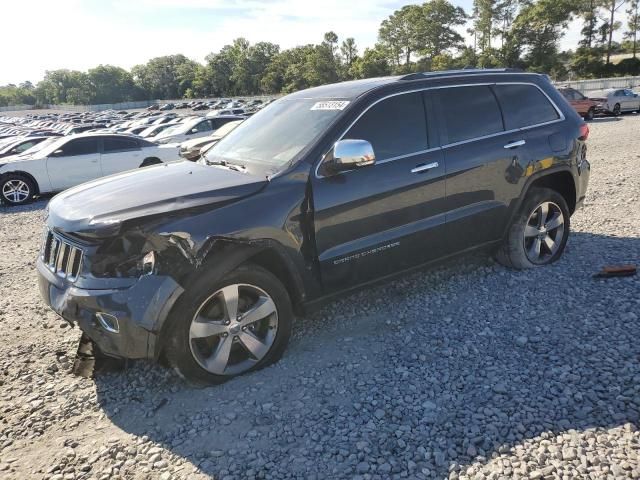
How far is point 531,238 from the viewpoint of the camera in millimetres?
4961

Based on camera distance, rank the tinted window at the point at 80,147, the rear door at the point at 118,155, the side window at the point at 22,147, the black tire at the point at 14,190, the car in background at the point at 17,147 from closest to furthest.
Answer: the black tire at the point at 14,190
the tinted window at the point at 80,147
the rear door at the point at 118,155
the car in background at the point at 17,147
the side window at the point at 22,147

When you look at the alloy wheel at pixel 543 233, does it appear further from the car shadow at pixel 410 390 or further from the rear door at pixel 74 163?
the rear door at pixel 74 163

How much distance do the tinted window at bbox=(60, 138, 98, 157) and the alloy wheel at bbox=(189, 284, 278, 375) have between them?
33.4 ft

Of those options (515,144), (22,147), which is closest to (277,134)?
(515,144)

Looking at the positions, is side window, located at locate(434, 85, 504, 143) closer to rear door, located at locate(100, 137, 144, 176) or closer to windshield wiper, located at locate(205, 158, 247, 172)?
windshield wiper, located at locate(205, 158, 247, 172)

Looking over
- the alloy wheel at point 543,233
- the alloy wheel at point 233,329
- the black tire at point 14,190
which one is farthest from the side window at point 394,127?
the black tire at point 14,190

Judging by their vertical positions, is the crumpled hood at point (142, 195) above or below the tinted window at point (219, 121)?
above

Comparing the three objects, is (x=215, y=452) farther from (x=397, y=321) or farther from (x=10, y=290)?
(x=10, y=290)

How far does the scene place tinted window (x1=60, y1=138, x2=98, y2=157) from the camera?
1169 cm

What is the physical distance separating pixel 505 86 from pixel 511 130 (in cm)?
46

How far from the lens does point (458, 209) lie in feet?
13.9

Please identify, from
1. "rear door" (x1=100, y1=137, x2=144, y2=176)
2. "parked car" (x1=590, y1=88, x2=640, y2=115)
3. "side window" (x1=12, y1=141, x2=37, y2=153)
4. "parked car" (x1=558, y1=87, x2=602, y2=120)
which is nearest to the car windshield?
"rear door" (x1=100, y1=137, x2=144, y2=176)

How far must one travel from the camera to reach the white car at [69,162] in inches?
440

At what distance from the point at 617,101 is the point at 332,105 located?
83.5 ft
